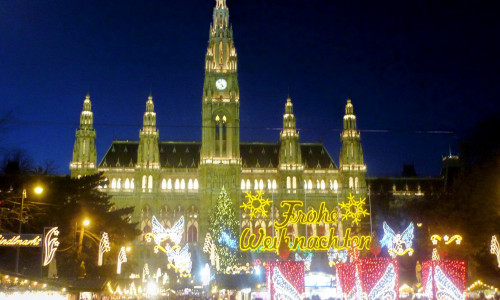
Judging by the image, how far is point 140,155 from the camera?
79.3 m

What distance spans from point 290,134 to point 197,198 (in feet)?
46.2

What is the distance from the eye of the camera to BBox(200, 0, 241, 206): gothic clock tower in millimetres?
76875

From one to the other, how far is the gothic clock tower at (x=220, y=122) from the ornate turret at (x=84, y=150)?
13.5 meters

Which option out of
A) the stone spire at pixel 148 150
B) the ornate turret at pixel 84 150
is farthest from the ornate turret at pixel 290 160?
the ornate turret at pixel 84 150

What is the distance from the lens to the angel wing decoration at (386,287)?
933 inches

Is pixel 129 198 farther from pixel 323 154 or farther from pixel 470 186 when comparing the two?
pixel 470 186

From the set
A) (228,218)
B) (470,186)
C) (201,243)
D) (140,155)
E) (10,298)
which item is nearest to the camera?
(10,298)

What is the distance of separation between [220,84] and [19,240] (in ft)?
195

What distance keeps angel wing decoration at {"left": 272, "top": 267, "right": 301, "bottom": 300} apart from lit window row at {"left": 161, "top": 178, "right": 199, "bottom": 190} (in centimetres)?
5713

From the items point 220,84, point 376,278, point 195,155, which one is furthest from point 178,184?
point 376,278

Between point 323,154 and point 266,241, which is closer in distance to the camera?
point 266,241

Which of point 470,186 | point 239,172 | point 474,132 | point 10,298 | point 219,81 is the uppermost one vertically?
point 219,81

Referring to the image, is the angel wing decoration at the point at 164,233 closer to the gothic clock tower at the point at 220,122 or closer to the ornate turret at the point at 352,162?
the gothic clock tower at the point at 220,122

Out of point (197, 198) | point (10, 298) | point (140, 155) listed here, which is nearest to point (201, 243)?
point (197, 198)
